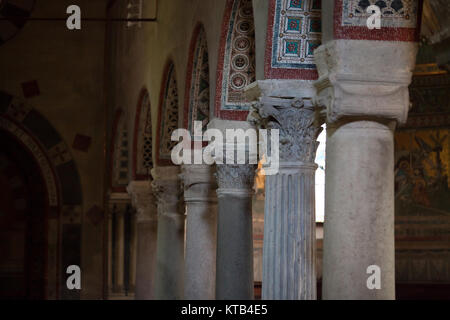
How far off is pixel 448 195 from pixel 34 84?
31.5ft

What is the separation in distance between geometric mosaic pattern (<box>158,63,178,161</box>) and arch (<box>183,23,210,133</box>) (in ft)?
6.57

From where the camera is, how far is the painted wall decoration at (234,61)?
9.97 m

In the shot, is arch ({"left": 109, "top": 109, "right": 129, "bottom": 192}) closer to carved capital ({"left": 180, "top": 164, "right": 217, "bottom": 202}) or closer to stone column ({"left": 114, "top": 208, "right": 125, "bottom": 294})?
stone column ({"left": 114, "top": 208, "right": 125, "bottom": 294})

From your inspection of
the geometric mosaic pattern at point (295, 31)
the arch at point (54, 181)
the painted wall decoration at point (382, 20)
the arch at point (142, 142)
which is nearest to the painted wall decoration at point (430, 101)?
the arch at point (142, 142)

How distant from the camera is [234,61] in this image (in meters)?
10.1

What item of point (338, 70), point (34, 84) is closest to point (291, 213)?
point (338, 70)

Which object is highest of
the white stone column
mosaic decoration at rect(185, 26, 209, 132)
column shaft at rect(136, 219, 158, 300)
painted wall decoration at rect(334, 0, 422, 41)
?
mosaic decoration at rect(185, 26, 209, 132)

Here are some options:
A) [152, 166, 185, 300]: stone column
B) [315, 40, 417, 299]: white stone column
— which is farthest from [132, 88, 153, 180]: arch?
[315, 40, 417, 299]: white stone column

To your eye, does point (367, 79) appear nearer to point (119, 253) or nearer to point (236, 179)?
point (236, 179)

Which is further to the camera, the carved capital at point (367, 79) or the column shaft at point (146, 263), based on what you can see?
the column shaft at point (146, 263)

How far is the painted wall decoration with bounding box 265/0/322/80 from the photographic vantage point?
7805 millimetres

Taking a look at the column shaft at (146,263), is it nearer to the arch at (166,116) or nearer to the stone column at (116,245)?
the arch at (166,116)
